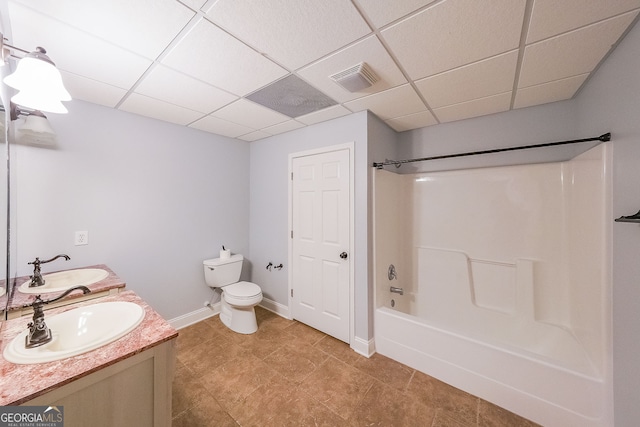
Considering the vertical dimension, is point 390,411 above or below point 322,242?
below

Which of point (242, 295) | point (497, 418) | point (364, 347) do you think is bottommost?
point (497, 418)

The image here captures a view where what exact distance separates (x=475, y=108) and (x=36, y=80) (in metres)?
2.88

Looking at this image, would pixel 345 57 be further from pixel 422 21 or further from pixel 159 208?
pixel 159 208

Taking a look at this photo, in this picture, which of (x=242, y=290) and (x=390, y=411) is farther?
(x=242, y=290)

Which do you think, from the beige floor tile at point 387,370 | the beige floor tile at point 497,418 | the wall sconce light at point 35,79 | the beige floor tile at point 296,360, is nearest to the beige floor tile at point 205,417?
the beige floor tile at point 296,360

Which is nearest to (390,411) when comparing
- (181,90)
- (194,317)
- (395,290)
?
(395,290)

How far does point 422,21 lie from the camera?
108 cm

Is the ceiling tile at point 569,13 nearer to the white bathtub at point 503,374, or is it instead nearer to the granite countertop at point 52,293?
the white bathtub at point 503,374

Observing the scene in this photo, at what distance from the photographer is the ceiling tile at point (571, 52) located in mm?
1096

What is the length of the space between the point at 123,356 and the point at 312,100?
1.96 m

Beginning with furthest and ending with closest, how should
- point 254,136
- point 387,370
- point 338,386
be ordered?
point 254,136 → point 387,370 → point 338,386

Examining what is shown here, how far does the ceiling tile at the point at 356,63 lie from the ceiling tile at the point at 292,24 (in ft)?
0.24

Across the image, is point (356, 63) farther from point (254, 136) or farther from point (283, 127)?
point (254, 136)

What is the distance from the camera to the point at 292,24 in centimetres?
111
